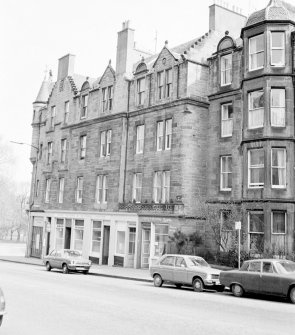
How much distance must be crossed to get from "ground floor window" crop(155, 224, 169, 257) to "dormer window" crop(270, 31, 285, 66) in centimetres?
1238

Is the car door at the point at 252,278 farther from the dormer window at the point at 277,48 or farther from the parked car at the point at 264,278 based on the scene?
the dormer window at the point at 277,48

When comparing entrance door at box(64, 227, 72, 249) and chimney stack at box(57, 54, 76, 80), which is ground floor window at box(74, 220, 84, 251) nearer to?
entrance door at box(64, 227, 72, 249)

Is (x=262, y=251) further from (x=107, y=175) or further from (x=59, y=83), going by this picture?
(x=59, y=83)

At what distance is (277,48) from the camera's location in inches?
1069

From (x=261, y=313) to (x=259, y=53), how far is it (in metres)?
18.6

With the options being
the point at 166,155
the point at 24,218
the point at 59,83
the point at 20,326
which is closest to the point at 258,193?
the point at 166,155

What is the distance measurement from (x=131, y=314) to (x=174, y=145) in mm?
20399

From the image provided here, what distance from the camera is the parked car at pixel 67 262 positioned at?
27469mm

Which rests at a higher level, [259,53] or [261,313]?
[259,53]

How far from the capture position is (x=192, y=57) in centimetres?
3306

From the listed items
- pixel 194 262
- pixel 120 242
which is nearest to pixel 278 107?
pixel 194 262

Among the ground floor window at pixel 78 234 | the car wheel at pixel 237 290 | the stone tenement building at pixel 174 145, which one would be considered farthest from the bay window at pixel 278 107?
the ground floor window at pixel 78 234

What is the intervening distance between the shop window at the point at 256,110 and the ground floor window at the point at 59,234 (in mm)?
21067

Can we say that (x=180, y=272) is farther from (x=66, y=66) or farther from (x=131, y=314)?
(x=66, y=66)
